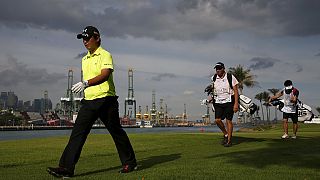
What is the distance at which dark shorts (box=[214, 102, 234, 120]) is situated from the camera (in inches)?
465

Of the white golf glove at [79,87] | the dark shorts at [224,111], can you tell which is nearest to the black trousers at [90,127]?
the white golf glove at [79,87]

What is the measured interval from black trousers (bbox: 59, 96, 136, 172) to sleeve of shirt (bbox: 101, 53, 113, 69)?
540 mm

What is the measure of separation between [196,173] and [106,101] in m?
1.95

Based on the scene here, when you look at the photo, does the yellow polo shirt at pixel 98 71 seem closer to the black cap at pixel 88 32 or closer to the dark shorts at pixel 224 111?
the black cap at pixel 88 32

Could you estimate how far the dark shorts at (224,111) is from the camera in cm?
1181

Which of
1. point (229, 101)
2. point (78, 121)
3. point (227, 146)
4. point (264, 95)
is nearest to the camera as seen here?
point (78, 121)

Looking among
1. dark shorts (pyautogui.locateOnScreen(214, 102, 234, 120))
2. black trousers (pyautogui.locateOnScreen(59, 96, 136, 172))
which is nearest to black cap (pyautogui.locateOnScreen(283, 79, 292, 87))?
dark shorts (pyautogui.locateOnScreen(214, 102, 234, 120))

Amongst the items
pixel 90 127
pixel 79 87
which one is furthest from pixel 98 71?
pixel 90 127

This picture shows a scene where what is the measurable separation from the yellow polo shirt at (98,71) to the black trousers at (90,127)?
0.11 m

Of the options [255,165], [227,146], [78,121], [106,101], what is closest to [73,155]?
[78,121]

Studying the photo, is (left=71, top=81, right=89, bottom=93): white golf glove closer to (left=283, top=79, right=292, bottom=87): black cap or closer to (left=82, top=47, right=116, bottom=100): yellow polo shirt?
(left=82, top=47, right=116, bottom=100): yellow polo shirt

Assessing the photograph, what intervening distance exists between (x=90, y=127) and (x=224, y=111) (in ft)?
20.2

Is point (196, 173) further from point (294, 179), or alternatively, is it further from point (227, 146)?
point (227, 146)

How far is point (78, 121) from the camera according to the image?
21.6ft
